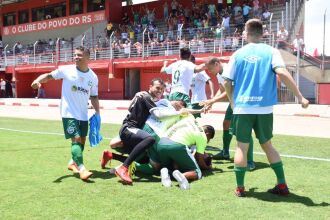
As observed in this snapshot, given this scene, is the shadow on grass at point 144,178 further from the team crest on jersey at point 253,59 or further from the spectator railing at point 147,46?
the spectator railing at point 147,46

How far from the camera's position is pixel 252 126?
482 cm

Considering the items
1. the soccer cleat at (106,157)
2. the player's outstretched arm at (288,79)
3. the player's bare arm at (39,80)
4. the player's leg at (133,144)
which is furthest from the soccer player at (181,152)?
the player's bare arm at (39,80)

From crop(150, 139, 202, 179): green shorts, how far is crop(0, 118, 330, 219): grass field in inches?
9.4

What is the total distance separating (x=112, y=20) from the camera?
36094 mm

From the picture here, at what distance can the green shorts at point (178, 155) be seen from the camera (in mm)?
5531

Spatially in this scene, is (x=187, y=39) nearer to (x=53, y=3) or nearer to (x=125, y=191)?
(x=53, y=3)

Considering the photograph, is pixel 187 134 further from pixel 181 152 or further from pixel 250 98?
pixel 250 98

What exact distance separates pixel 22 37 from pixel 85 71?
40613 millimetres

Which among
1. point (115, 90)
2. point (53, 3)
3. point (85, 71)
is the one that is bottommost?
point (115, 90)

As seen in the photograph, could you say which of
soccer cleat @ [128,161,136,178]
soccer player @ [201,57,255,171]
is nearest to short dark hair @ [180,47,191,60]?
soccer player @ [201,57,255,171]

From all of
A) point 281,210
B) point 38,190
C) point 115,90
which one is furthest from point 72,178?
point 115,90

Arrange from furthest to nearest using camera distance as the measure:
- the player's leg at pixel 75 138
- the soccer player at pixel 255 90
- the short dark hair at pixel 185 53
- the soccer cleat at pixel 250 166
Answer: the short dark hair at pixel 185 53
the soccer cleat at pixel 250 166
the player's leg at pixel 75 138
the soccer player at pixel 255 90

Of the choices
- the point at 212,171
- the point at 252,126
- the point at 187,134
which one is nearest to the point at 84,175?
the point at 187,134

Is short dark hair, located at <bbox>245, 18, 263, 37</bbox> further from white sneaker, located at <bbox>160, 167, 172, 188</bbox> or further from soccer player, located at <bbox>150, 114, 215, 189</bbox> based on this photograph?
white sneaker, located at <bbox>160, 167, 172, 188</bbox>
